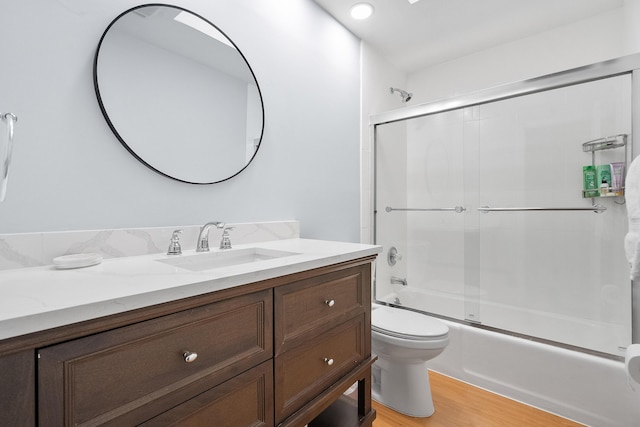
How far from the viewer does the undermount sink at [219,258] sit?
→ 1101 mm

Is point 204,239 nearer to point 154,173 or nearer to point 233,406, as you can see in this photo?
point 154,173

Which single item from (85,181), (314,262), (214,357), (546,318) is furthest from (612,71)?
(85,181)

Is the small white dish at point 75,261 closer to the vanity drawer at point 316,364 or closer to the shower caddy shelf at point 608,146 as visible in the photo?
the vanity drawer at point 316,364

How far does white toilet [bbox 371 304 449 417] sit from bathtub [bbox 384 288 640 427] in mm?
419

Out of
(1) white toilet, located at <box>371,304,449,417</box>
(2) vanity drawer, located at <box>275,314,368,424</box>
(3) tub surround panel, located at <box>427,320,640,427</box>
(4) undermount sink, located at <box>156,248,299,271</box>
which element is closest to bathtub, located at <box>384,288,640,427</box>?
(3) tub surround panel, located at <box>427,320,640,427</box>

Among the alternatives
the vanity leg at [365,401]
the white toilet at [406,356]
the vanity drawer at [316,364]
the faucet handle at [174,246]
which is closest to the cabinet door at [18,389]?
the vanity drawer at [316,364]

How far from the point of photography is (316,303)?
1009 mm

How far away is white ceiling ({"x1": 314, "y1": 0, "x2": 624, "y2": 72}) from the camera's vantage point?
197 centimetres

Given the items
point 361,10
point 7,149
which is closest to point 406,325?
point 7,149

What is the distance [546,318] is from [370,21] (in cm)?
241

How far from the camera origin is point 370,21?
2.11 m

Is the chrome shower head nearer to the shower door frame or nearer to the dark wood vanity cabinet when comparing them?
the shower door frame

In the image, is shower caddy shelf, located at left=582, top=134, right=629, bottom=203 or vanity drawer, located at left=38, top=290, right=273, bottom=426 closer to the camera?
vanity drawer, located at left=38, top=290, right=273, bottom=426

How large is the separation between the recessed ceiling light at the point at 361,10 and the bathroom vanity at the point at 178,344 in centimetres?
167
